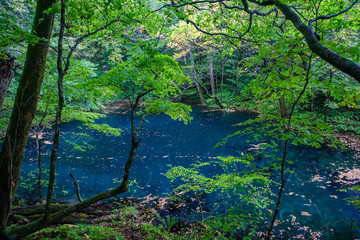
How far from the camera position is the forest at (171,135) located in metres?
2.62

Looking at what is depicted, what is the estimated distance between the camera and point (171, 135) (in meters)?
13.1

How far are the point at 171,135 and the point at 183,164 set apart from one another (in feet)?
14.8

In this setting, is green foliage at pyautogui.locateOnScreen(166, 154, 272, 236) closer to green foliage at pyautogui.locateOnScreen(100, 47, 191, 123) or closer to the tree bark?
the tree bark

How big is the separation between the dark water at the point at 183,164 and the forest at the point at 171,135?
6 cm

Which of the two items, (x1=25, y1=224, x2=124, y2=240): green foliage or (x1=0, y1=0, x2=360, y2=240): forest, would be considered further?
(x1=25, y1=224, x2=124, y2=240): green foliage

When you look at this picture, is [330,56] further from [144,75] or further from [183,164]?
[183,164]

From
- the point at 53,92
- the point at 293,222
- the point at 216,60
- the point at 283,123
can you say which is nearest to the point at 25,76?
the point at 53,92

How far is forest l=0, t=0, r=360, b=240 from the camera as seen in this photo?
2621mm

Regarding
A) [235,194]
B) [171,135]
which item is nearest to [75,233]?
[235,194]

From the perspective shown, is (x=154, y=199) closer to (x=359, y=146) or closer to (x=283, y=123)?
(x=283, y=123)

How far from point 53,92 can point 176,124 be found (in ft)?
37.2

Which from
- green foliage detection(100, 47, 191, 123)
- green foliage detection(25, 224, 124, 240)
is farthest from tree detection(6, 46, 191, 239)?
green foliage detection(25, 224, 124, 240)

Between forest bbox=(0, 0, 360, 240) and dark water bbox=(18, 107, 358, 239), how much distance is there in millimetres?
55

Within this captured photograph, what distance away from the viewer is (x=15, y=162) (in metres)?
Answer: 3.09
